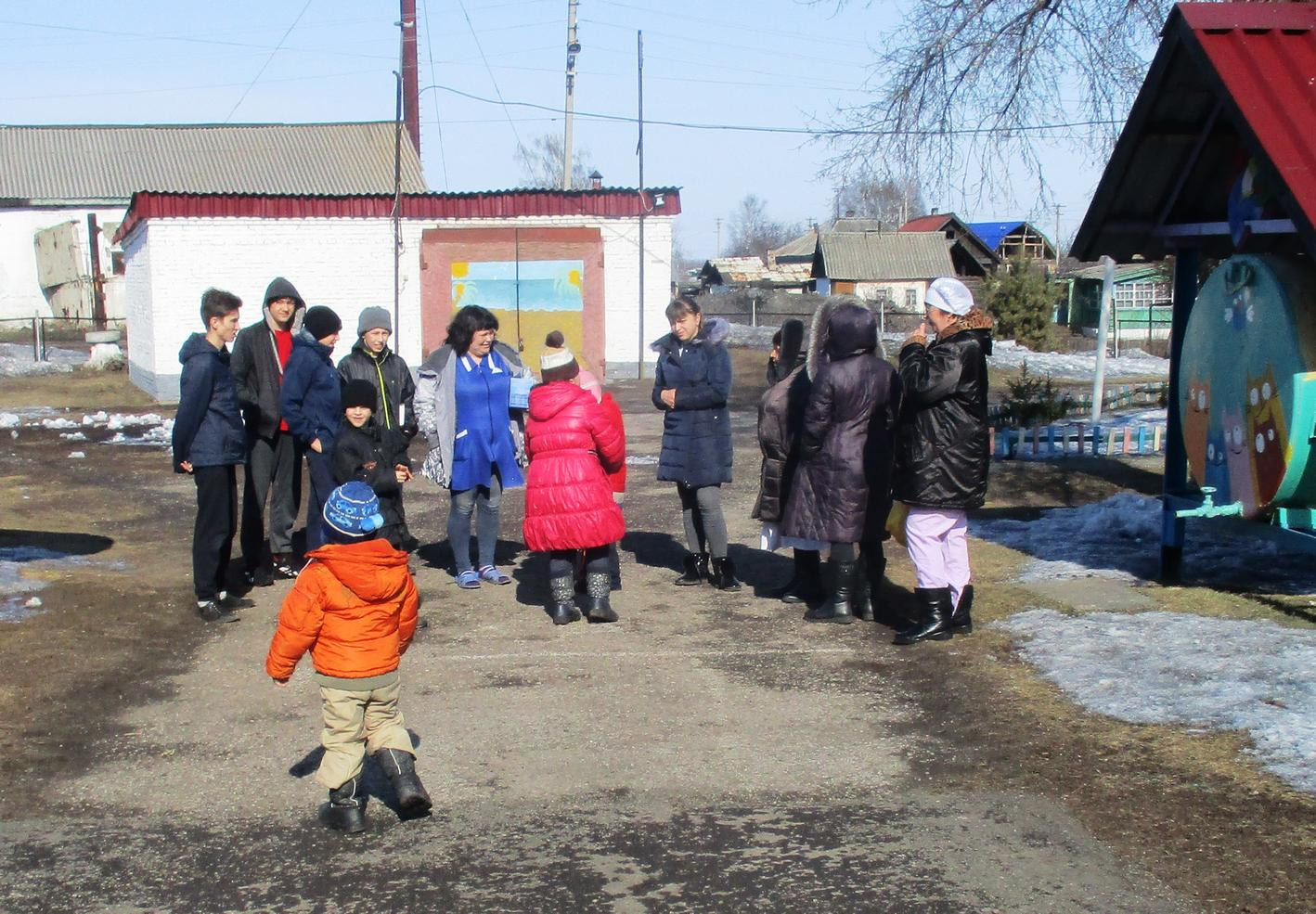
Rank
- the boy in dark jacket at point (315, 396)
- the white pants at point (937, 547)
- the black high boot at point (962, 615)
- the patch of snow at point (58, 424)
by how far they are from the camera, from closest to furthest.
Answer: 1. the white pants at point (937, 547)
2. the black high boot at point (962, 615)
3. the boy in dark jacket at point (315, 396)
4. the patch of snow at point (58, 424)

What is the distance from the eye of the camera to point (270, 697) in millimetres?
5934

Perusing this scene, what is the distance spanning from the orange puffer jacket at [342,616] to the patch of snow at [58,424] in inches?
568

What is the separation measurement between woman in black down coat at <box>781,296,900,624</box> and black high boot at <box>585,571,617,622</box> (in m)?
1.06

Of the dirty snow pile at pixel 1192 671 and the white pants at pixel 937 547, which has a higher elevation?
the white pants at pixel 937 547

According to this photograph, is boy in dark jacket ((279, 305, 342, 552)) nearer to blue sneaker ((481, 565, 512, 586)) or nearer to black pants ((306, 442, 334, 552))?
black pants ((306, 442, 334, 552))

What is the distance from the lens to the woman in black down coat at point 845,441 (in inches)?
274

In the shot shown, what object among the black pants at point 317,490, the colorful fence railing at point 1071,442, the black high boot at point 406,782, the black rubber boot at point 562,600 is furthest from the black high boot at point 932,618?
the colorful fence railing at point 1071,442

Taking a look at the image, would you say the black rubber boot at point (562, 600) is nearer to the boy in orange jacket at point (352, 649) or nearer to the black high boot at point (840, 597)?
the black high boot at point (840, 597)

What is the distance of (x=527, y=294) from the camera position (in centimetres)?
2292

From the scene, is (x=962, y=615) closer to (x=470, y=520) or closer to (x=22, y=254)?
(x=470, y=520)

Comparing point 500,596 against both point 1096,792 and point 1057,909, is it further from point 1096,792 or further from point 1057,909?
point 1057,909

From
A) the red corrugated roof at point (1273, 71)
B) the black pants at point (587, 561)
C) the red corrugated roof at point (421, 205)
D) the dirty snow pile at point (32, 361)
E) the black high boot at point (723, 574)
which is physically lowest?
the black high boot at point (723, 574)

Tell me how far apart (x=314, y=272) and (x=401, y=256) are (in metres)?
1.47

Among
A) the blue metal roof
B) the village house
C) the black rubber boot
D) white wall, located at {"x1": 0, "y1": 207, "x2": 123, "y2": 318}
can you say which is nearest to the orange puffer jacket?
the black rubber boot
